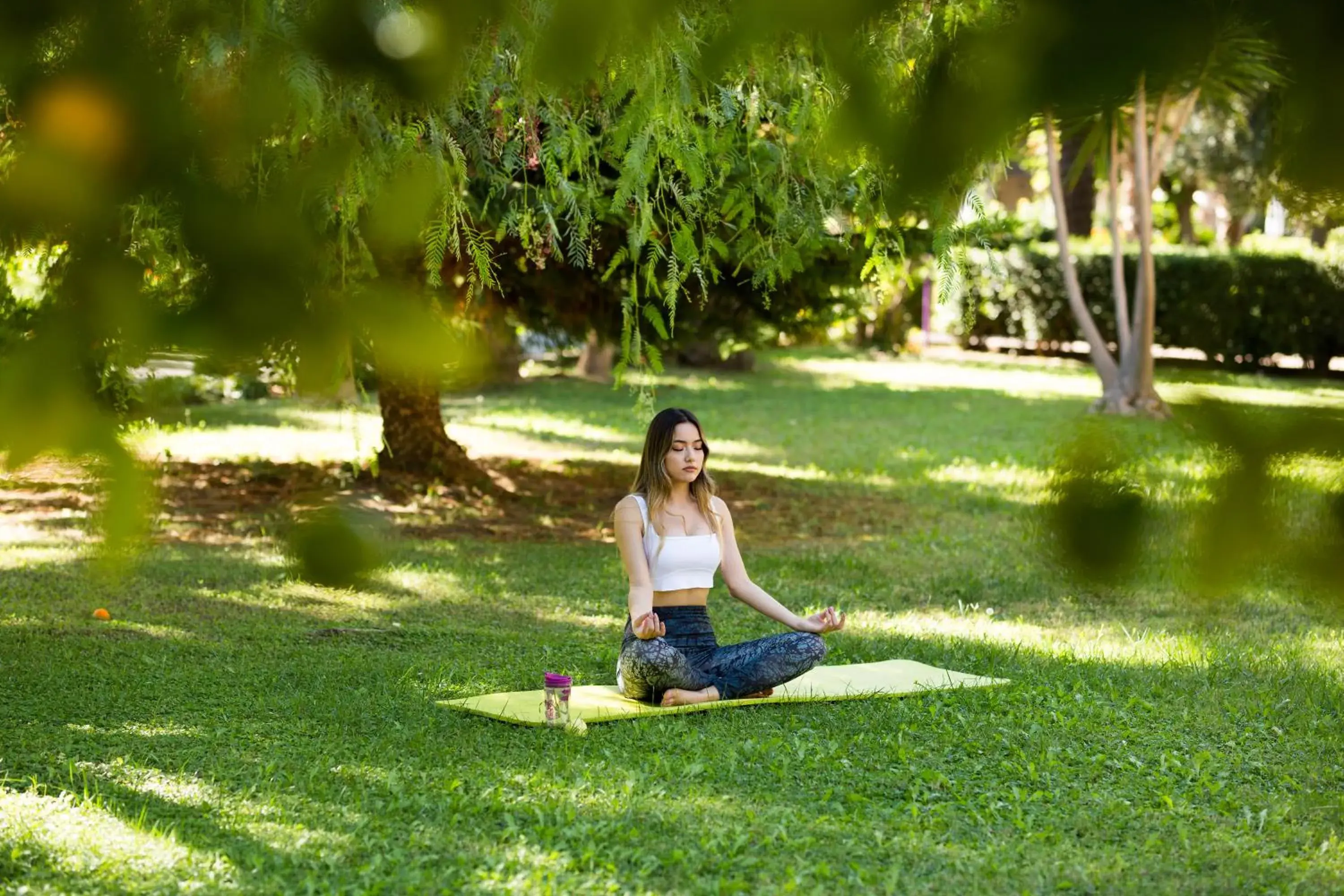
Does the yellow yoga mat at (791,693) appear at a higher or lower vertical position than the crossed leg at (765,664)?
lower

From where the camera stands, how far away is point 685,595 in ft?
18.9

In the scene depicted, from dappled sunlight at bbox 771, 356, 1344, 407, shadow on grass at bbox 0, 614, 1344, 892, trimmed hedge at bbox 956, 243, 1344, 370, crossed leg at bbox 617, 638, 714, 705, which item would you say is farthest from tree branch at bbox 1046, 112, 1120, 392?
crossed leg at bbox 617, 638, 714, 705

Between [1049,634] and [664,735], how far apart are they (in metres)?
2.67

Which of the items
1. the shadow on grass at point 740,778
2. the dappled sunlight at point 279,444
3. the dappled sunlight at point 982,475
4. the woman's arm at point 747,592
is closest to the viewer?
the shadow on grass at point 740,778

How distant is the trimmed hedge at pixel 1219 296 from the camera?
21.0 meters

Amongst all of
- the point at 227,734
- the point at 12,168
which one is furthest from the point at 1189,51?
the point at 227,734

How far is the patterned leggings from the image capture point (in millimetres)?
5383

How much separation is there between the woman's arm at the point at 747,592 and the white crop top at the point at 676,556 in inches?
4.9

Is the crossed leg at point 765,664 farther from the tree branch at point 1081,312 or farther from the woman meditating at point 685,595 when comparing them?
the tree branch at point 1081,312

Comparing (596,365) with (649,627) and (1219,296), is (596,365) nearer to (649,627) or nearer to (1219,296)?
(1219,296)

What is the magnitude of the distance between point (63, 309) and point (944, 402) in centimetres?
→ 1731

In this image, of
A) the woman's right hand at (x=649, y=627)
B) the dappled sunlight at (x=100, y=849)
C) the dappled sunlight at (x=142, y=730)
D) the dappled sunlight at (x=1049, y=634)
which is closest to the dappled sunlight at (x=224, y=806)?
the dappled sunlight at (x=100, y=849)

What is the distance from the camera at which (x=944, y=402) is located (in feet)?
59.8

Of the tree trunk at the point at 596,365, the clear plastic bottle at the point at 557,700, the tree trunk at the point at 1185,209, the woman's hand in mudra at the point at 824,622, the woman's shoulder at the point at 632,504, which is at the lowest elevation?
the clear plastic bottle at the point at 557,700
